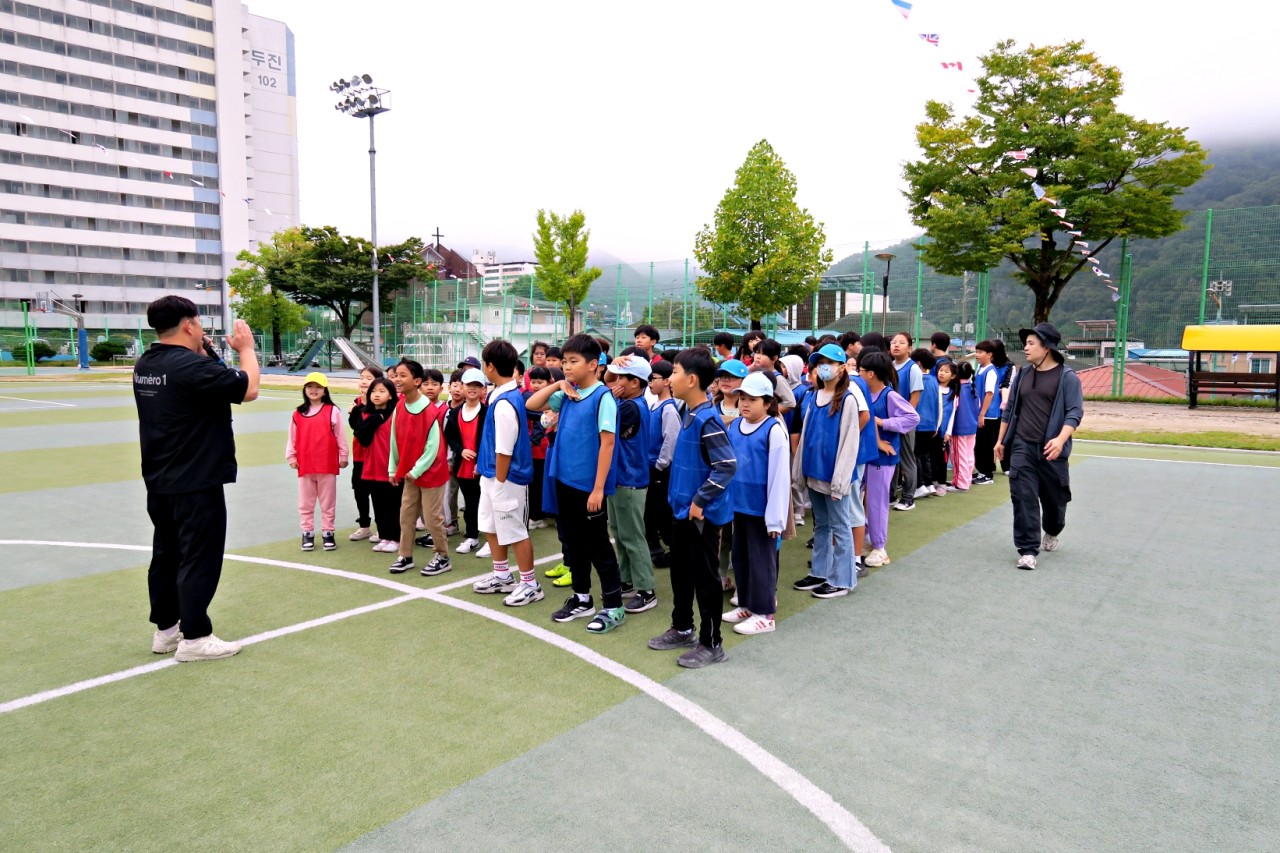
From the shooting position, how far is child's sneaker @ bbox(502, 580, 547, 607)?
521 centimetres

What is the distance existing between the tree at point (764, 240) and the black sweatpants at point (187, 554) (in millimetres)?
21883

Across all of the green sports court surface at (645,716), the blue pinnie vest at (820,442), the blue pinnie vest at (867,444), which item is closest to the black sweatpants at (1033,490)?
the green sports court surface at (645,716)

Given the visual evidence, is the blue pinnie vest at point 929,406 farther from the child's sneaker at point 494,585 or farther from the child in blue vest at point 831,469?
the child's sneaker at point 494,585

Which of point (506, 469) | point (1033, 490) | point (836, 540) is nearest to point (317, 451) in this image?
point (506, 469)

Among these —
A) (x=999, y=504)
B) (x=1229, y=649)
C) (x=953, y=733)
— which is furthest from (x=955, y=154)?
(x=953, y=733)

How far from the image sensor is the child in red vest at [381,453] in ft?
21.2

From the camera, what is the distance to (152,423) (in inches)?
164

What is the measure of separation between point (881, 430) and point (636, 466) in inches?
97.9

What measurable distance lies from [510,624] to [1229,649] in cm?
449

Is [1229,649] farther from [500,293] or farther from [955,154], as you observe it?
[500,293]

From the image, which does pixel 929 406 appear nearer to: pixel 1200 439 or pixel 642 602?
pixel 642 602

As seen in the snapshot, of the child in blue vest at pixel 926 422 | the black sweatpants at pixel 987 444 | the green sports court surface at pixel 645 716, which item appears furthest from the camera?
the black sweatpants at pixel 987 444

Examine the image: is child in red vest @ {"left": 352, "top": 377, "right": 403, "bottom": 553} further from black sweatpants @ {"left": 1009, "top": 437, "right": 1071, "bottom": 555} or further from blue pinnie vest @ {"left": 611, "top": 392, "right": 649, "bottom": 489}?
black sweatpants @ {"left": 1009, "top": 437, "right": 1071, "bottom": 555}

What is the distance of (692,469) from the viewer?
4391 mm
